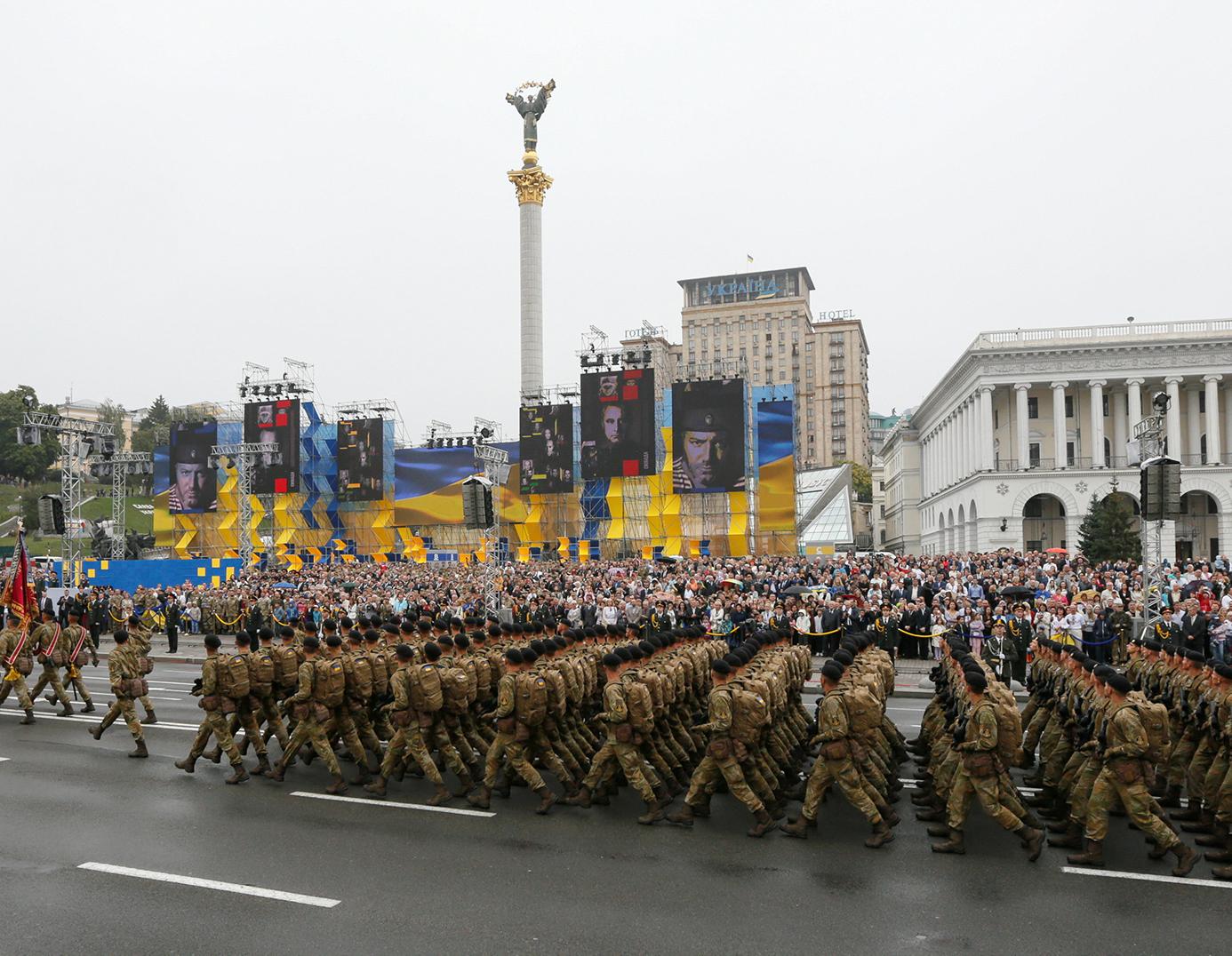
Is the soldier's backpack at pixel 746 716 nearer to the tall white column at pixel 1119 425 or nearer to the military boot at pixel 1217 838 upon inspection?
the military boot at pixel 1217 838

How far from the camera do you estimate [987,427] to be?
64688mm

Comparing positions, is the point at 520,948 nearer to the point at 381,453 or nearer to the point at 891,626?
the point at 891,626

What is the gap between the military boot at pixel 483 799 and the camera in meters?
9.70

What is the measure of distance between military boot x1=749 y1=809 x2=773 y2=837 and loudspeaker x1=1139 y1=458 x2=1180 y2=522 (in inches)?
487

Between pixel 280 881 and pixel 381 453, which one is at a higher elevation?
pixel 381 453

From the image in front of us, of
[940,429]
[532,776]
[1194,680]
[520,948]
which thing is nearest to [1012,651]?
[1194,680]

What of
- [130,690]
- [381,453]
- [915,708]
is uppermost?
[381,453]

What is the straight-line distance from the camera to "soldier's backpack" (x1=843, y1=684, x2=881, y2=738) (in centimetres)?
841

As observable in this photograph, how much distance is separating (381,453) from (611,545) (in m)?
15.1

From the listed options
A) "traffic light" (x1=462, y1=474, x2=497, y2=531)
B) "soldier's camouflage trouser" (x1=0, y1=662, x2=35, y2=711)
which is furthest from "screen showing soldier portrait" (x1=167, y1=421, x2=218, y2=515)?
"soldier's camouflage trouser" (x1=0, y1=662, x2=35, y2=711)

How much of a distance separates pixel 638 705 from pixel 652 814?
3.36ft

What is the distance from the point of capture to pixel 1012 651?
18516mm

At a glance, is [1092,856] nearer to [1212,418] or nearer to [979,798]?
[979,798]

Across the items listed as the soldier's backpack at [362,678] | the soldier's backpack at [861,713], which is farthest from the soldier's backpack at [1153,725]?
the soldier's backpack at [362,678]
